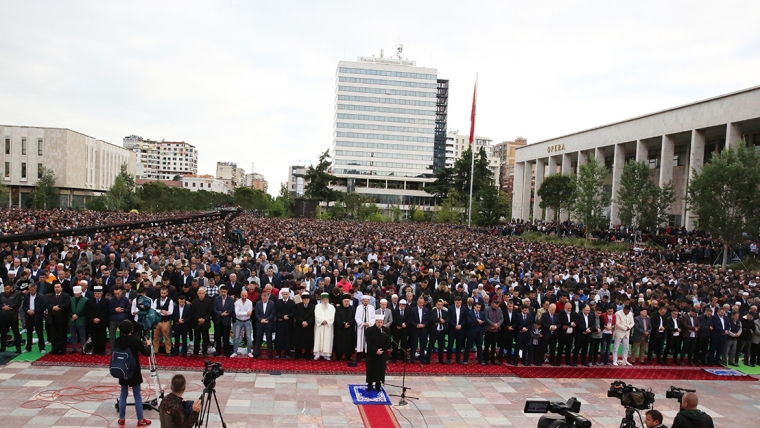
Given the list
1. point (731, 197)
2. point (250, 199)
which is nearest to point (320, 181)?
point (250, 199)

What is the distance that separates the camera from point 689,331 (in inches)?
461

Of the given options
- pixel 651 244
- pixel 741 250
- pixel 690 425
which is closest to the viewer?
pixel 690 425

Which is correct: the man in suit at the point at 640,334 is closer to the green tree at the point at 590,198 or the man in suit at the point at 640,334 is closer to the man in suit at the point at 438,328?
the man in suit at the point at 438,328

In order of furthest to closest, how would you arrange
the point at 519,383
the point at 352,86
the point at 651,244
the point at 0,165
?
the point at 352,86, the point at 0,165, the point at 651,244, the point at 519,383

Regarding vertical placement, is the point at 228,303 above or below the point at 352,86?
below

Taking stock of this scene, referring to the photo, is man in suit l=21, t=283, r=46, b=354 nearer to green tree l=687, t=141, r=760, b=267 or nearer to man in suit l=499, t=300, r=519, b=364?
man in suit l=499, t=300, r=519, b=364

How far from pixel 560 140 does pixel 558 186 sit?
1140 cm

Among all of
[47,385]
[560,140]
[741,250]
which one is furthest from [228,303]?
[560,140]

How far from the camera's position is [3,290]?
10.5 meters

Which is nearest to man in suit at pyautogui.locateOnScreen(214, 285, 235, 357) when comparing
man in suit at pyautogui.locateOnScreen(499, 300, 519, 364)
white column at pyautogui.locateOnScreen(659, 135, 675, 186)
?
man in suit at pyautogui.locateOnScreen(499, 300, 519, 364)

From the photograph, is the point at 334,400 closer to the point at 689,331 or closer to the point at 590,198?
the point at 689,331

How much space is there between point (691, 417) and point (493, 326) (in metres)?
5.92

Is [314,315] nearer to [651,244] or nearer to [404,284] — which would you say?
[404,284]

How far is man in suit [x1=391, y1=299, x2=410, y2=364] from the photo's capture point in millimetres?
10547
